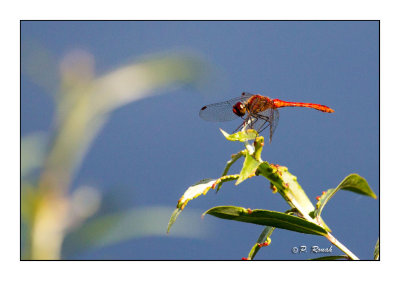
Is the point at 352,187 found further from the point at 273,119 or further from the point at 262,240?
the point at 273,119

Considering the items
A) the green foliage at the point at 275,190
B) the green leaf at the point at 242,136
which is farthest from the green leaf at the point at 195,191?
the green leaf at the point at 242,136

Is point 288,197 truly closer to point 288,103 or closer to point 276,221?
point 276,221

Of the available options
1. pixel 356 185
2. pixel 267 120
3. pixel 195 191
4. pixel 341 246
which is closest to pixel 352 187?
pixel 356 185

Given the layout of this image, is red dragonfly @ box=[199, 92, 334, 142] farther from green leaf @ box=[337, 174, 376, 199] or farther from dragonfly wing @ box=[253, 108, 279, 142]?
green leaf @ box=[337, 174, 376, 199]

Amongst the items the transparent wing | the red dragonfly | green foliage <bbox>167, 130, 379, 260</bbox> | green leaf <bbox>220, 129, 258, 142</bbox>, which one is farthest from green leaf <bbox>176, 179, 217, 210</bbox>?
the transparent wing

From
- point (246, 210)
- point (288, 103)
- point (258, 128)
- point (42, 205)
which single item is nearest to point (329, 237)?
point (246, 210)

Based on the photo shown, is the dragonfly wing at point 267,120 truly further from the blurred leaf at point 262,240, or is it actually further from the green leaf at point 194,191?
the green leaf at point 194,191
